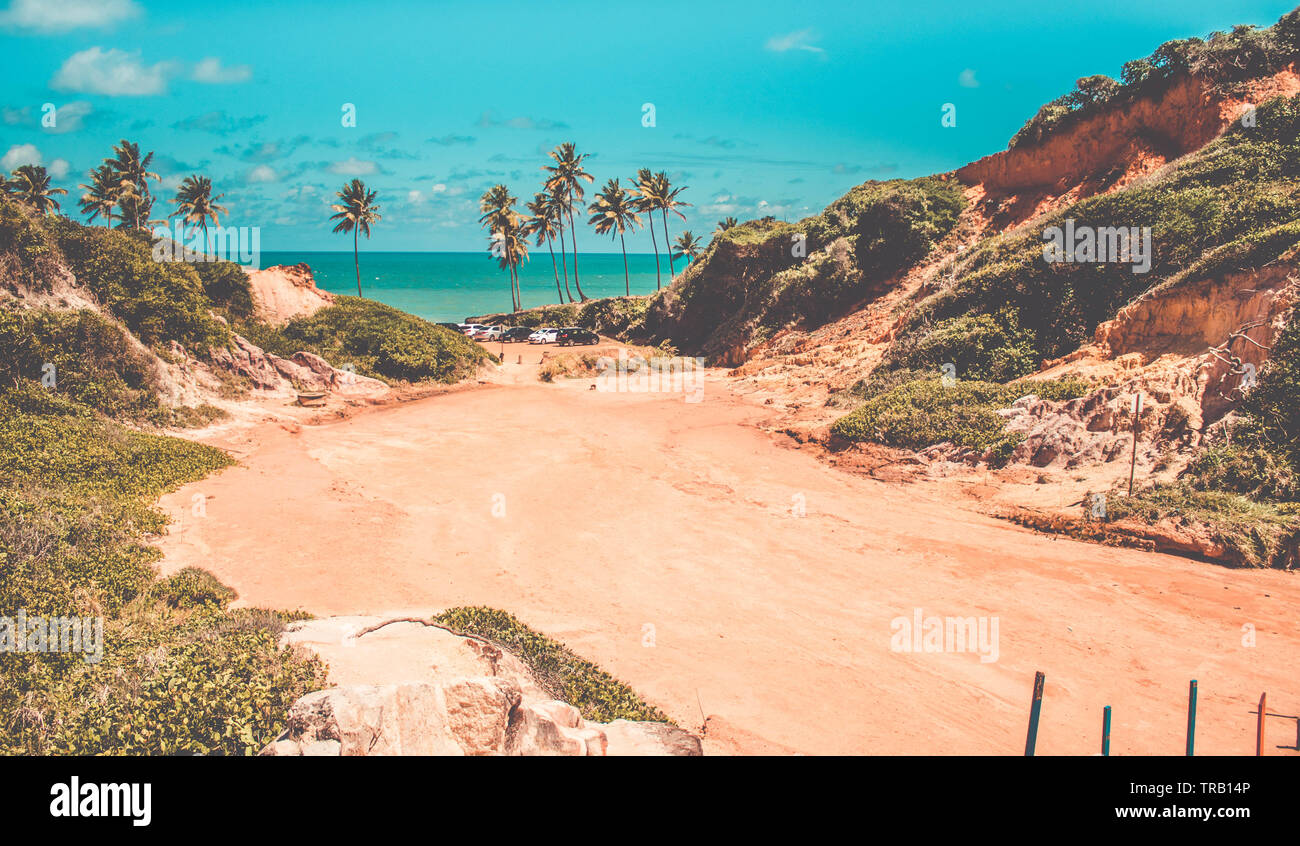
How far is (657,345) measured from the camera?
154 feet

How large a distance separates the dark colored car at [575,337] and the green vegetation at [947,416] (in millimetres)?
27950

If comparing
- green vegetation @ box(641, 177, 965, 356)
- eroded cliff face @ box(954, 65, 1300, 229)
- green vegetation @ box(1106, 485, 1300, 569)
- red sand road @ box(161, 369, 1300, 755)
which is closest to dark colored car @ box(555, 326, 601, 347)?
green vegetation @ box(641, 177, 965, 356)

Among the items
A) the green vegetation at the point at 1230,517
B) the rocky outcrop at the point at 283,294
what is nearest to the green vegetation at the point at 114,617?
the green vegetation at the point at 1230,517

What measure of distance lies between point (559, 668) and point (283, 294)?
32405mm

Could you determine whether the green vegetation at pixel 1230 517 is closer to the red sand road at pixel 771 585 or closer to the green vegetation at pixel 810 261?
the red sand road at pixel 771 585

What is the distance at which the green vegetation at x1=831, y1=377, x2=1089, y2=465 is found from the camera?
20.6 meters

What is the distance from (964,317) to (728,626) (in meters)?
18.8

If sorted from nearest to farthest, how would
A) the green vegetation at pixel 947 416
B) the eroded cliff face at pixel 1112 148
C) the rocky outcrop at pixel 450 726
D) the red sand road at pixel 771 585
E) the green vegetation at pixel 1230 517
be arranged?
the rocky outcrop at pixel 450 726, the red sand road at pixel 771 585, the green vegetation at pixel 1230 517, the green vegetation at pixel 947 416, the eroded cliff face at pixel 1112 148

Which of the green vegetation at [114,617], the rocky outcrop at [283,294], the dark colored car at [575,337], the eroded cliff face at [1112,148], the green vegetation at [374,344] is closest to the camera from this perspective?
the green vegetation at [114,617]

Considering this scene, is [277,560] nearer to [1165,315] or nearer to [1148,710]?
[1148,710]

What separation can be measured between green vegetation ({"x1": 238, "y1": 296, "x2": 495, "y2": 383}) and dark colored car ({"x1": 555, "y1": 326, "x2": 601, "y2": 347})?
12747 mm

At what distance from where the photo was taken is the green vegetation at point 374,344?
3306 cm

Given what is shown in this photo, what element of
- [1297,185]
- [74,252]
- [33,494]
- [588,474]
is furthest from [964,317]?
[74,252]

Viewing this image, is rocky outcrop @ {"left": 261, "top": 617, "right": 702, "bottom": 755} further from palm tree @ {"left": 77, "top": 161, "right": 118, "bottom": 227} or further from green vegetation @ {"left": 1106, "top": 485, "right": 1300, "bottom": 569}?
palm tree @ {"left": 77, "top": 161, "right": 118, "bottom": 227}
